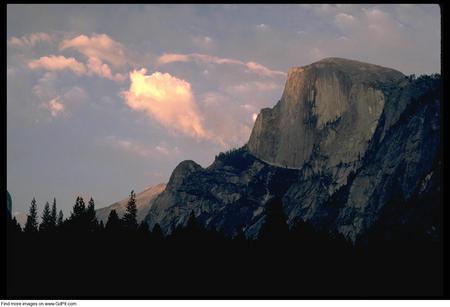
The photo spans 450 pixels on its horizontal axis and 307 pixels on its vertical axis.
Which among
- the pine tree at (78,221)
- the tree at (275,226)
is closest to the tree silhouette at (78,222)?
the pine tree at (78,221)

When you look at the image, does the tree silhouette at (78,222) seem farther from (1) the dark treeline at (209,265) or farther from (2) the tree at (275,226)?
(2) the tree at (275,226)

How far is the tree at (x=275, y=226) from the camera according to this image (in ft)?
263

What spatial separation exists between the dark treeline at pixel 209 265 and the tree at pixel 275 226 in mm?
119

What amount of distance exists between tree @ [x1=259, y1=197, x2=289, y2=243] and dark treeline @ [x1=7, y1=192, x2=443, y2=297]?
12 centimetres

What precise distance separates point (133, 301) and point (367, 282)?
205 ft

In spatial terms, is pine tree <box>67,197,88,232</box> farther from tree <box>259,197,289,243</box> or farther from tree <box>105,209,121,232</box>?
tree <box>259,197,289,243</box>

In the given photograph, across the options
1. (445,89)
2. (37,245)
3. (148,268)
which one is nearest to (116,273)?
(148,268)

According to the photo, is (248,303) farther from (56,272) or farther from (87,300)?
(56,272)

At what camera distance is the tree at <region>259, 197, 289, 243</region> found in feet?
263

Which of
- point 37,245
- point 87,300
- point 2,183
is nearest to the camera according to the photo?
point 2,183

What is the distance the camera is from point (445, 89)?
2936cm

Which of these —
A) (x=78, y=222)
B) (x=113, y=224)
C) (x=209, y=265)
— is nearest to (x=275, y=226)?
(x=209, y=265)

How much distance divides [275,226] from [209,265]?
14.5 metres

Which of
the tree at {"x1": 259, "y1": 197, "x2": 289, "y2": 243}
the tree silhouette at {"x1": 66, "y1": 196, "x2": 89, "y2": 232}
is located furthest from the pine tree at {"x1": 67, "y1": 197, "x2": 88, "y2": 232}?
the tree at {"x1": 259, "y1": 197, "x2": 289, "y2": 243}
